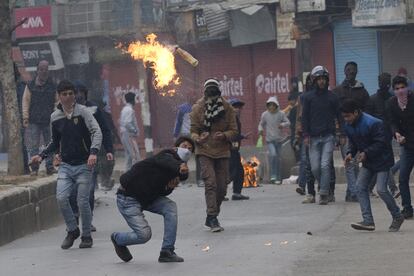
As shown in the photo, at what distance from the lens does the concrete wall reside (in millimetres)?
13062

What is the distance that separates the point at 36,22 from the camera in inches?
1323

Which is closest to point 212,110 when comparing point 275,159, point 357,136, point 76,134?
point 76,134

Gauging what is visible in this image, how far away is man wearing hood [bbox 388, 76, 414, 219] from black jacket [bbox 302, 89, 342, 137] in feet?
6.58

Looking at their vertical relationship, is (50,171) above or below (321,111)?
below

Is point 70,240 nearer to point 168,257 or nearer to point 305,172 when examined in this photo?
point 168,257

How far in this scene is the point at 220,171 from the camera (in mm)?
13258

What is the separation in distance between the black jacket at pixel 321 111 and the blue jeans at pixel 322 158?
0.10 metres

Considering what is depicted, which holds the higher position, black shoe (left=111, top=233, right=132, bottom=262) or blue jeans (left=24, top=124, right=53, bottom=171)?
blue jeans (left=24, top=124, right=53, bottom=171)

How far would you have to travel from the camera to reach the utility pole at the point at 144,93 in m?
31.2

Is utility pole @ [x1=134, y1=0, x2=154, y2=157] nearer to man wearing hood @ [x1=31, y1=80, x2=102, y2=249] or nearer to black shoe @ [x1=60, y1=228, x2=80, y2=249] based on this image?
man wearing hood @ [x1=31, y1=80, x2=102, y2=249]

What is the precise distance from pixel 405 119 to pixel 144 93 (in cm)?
1917

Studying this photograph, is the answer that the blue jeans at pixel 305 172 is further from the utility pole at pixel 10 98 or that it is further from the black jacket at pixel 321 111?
the utility pole at pixel 10 98

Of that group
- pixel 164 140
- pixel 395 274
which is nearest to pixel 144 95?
pixel 164 140

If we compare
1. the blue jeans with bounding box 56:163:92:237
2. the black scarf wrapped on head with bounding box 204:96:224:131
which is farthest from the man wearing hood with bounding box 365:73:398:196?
the blue jeans with bounding box 56:163:92:237
